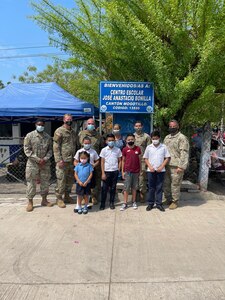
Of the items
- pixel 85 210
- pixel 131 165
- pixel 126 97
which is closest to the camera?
pixel 85 210

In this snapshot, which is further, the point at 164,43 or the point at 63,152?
the point at 164,43

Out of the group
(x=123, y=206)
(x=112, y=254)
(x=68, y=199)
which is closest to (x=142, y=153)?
(x=123, y=206)

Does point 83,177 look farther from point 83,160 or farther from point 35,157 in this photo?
point 35,157

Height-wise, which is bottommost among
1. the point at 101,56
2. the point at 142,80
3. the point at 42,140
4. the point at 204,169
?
the point at 204,169

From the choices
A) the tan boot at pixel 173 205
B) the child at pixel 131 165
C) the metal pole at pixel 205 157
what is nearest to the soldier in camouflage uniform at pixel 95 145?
the child at pixel 131 165

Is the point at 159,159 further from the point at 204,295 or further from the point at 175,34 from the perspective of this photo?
the point at 204,295

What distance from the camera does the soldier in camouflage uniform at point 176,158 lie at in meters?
6.76

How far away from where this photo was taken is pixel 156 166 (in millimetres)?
→ 6703

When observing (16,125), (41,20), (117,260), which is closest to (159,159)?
(117,260)

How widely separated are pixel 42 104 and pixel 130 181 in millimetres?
4178

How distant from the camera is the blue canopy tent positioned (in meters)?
9.45

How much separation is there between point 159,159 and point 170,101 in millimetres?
1655

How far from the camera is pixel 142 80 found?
8.45 m

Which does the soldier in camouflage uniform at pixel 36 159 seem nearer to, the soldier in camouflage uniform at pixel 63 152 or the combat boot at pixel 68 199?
the soldier in camouflage uniform at pixel 63 152
